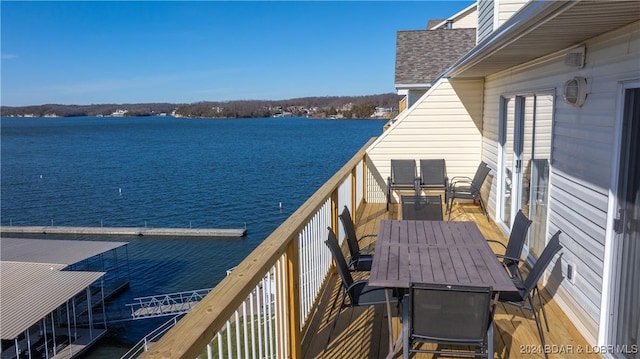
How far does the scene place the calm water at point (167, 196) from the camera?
70.7ft

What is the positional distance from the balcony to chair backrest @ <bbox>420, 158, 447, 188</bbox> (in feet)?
11.9

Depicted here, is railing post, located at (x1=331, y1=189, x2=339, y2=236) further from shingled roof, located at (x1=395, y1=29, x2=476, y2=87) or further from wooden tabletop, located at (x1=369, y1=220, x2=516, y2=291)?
shingled roof, located at (x1=395, y1=29, x2=476, y2=87)

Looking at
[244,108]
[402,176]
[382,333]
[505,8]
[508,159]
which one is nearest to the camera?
[382,333]

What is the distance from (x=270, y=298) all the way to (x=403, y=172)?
564 centimetres

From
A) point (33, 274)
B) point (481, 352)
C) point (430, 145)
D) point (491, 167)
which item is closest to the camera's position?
point (481, 352)

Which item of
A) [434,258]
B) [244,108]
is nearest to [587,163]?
[434,258]

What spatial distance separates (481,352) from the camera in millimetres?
2350

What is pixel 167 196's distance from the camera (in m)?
32.0

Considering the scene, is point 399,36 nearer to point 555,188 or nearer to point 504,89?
point 504,89

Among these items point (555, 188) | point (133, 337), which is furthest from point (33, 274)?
point (555, 188)

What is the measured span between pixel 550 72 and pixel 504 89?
192cm

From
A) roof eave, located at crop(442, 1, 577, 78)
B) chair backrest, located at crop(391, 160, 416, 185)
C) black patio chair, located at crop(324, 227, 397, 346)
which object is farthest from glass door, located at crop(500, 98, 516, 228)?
black patio chair, located at crop(324, 227, 397, 346)

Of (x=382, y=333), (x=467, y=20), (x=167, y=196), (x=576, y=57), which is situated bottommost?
(x=167, y=196)

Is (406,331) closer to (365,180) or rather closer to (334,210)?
(334,210)
